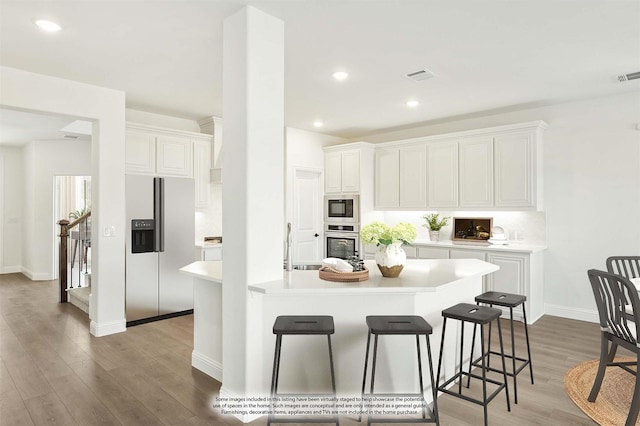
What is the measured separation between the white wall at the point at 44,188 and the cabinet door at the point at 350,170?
17.4 feet

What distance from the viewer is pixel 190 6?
2.58m

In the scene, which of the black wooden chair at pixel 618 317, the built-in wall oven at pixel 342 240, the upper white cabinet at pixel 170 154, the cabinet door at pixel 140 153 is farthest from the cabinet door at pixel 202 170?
the black wooden chair at pixel 618 317

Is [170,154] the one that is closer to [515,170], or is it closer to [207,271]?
[207,271]

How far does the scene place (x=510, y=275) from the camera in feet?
15.6

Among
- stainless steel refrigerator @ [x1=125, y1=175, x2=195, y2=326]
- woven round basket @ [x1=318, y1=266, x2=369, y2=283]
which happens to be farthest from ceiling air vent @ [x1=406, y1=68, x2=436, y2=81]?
stainless steel refrigerator @ [x1=125, y1=175, x2=195, y2=326]

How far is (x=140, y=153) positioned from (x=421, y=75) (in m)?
3.44

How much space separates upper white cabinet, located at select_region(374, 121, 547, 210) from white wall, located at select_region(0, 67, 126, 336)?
385 cm

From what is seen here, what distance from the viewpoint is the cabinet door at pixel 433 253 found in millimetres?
5375

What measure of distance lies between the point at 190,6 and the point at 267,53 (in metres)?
0.58

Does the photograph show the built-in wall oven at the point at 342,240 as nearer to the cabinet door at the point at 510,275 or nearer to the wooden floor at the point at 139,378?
the cabinet door at the point at 510,275

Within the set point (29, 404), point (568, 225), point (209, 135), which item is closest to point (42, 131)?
point (209, 135)


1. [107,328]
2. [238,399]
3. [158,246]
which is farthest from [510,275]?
[107,328]

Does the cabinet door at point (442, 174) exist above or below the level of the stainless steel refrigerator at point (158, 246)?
above

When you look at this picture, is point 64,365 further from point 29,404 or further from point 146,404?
point 146,404
